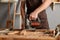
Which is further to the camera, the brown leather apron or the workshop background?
the workshop background

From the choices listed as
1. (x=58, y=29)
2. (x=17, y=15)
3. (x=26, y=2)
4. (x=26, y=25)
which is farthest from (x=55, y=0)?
(x=58, y=29)

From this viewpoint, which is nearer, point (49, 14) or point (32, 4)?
point (32, 4)

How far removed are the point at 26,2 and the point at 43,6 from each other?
35 centimetres

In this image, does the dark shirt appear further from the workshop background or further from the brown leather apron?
the workshop background

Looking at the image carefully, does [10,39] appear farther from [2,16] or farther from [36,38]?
[2,16]

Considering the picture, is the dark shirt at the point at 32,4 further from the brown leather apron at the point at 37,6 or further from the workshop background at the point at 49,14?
the workshop background at the point at 49,14

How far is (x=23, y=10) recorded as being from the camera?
150 centimetres

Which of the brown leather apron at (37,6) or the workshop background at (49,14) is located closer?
the brown leather apron at (37,6)

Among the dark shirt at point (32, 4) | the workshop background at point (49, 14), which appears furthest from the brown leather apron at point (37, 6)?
the workshop background at point (49, 14)

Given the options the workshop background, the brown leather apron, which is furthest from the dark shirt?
the workshop background

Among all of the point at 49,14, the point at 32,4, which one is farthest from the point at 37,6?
the point at 49,14

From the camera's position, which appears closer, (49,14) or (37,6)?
(37,6)

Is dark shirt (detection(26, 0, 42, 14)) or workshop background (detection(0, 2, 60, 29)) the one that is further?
workshop background (detection(0, 2, 60, 29))

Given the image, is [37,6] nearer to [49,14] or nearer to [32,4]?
[32,4]
